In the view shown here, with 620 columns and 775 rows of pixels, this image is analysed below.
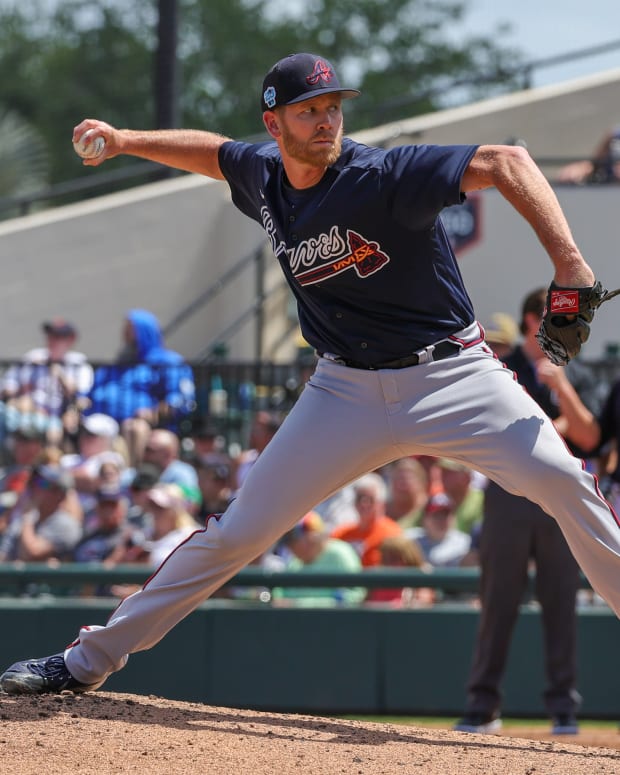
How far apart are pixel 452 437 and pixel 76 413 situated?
6.53 m

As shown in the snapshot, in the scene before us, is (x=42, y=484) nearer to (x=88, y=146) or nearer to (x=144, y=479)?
(x=144, y=479)

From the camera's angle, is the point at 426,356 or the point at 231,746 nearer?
the point at 231,746

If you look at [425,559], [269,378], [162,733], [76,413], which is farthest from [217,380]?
[162,733]

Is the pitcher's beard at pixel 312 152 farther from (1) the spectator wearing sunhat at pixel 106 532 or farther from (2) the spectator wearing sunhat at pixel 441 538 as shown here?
(1) the spectator wearing sunhat at pixel 106 532

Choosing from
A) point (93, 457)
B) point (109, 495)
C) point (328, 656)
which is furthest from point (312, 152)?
point (93, 457)

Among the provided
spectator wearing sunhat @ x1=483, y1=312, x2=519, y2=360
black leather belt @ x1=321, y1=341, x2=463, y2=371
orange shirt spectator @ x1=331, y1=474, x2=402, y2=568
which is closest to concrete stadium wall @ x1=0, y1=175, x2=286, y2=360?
spectator wearing sunhat @ x1=483, y1=312, x2=519, y2=360

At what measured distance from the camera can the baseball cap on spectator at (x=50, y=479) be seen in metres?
9.19

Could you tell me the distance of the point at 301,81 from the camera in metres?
4.27

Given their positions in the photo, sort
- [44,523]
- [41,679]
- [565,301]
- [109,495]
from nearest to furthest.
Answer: [565,301] < [41,679] < [109,495] < [44,523]

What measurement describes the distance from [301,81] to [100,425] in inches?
253

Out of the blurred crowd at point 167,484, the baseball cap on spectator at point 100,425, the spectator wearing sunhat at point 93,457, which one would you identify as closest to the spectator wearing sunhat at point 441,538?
the blurred crowd at point 167,484

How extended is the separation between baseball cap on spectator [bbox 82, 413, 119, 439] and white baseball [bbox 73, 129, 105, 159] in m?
5.84

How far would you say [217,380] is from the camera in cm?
1055

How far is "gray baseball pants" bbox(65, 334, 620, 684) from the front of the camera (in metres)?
4.25
